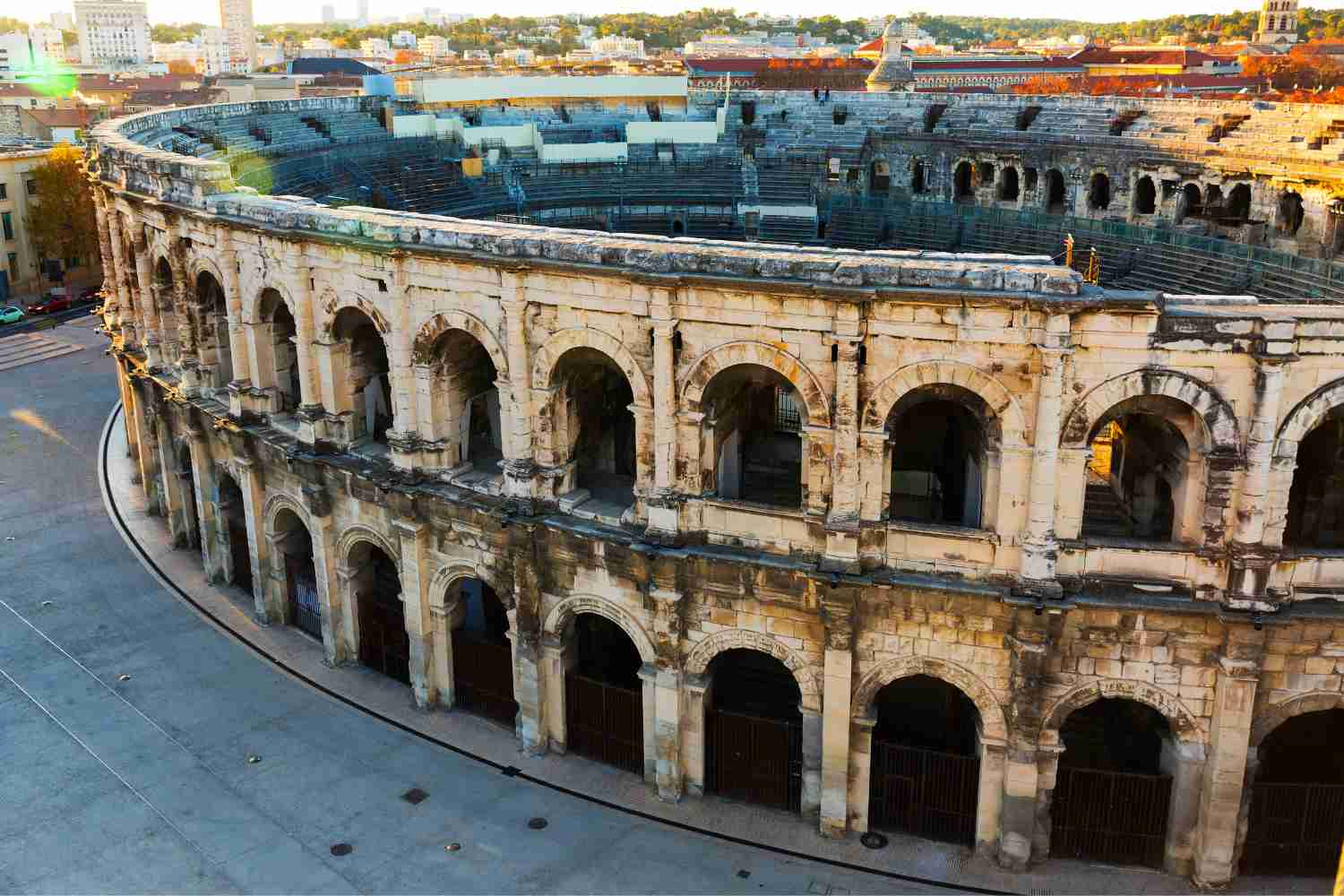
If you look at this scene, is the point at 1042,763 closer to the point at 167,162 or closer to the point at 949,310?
the point at 949,310

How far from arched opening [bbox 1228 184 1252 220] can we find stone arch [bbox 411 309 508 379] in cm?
2651

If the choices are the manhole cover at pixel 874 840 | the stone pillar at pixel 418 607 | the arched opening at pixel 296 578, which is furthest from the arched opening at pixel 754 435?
the arched opening at pixel 296 578

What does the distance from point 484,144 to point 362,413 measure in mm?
28635

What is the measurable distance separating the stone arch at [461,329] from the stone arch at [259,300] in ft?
14.5

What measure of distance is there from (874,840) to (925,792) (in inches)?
59.4

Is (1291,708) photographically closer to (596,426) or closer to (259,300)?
(596,426)

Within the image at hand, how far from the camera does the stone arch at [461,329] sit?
27.3 metres

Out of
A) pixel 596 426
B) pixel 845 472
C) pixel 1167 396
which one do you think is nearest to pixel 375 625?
pixel 596 426

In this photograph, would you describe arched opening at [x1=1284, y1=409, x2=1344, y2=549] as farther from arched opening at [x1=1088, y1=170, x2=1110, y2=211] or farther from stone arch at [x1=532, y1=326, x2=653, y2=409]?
arched opening at [x1=1088, y1=170, x2=1110, y2=211]

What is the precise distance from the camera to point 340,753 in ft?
95.9

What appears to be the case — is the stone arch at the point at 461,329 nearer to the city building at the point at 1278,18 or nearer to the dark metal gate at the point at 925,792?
the dark metal gate at the point at 925,792

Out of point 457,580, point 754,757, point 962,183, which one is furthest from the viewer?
point 962,183

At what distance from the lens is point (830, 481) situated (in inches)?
963

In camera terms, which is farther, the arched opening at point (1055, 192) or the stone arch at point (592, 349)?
the arched opening at point (1055, 192)
